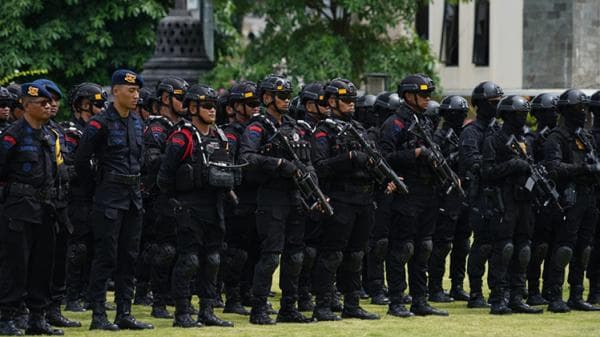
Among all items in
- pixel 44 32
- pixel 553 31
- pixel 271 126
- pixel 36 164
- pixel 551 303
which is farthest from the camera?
pixel 553 31

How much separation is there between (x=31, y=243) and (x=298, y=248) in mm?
2605

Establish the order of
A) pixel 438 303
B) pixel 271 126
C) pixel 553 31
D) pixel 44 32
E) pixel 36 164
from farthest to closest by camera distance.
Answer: pixel 553 31, pixel 44 32, pixel 438 303, pixel 271 126, pixel 36 164

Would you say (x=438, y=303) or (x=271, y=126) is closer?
(x=271, y=126)

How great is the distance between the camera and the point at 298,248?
15438 millimetres

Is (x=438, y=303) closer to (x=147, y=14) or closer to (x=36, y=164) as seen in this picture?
(x=36, y=164)

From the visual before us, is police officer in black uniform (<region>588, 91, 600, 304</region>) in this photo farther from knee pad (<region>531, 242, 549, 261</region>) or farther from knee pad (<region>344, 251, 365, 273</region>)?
knee pad (<region>344, 251, 365, 273</region>)

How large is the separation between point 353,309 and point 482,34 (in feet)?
109

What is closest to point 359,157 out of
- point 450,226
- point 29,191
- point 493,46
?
point 29,191

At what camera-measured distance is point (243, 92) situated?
16.3 m

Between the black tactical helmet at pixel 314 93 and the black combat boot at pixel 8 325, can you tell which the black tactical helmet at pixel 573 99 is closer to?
the black tactical helmet at pixel 314 93

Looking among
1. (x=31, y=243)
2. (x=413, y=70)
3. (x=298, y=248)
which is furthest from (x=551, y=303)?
(x=413, y=70)

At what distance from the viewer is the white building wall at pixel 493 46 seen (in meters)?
46.5

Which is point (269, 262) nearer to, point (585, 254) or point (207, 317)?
point (207, 317)

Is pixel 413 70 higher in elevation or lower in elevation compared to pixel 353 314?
higher
